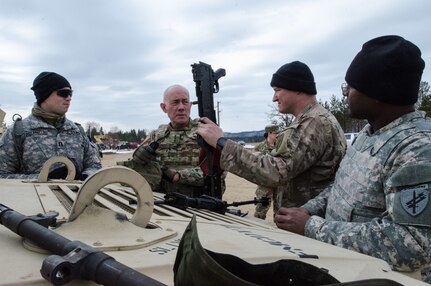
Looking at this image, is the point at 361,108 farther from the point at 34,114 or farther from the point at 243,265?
the point at 34,114

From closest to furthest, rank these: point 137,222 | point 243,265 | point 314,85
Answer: point 243,265
point 137,222
point 314,85

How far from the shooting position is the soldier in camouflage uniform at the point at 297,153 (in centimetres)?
278

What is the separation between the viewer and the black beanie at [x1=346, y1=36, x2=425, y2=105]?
2.14 meters

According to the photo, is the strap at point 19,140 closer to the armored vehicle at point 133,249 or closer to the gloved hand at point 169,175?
the gloved hand at point 169,175

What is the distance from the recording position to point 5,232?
4.54 ft

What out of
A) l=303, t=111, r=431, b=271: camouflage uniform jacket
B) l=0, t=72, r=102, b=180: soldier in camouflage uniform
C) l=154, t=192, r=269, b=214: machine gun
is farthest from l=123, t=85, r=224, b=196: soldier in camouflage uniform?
l=303, t=111, r=431, b=271: camouflage uniform jacket

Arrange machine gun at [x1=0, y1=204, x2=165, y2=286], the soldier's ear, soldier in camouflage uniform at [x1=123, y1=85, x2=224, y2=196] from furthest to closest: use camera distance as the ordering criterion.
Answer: the soldier's ear
soldier in camouflage uniform at [x1=123, y1=85, x2=224, y2=196]
machine gun at [x1=0, y1=204, x2=165, y2=286]

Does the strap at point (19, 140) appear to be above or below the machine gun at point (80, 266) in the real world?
above

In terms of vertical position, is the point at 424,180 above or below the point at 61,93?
below

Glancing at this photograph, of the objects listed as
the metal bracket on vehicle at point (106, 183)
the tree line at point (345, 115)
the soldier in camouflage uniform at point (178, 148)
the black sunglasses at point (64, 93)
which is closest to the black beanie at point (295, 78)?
the soldier in camouflage uniform at point (178, 148)

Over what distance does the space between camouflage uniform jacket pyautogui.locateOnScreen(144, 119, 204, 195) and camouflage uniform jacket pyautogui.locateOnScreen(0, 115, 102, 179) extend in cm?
79

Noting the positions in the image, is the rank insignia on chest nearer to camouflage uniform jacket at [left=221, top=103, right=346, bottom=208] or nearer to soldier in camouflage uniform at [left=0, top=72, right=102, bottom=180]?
camouflage uniform jacket at [left=221, top=103, right=346, bottom=208]

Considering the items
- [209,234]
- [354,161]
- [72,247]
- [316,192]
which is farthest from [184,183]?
[72,247]

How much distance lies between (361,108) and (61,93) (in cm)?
325
